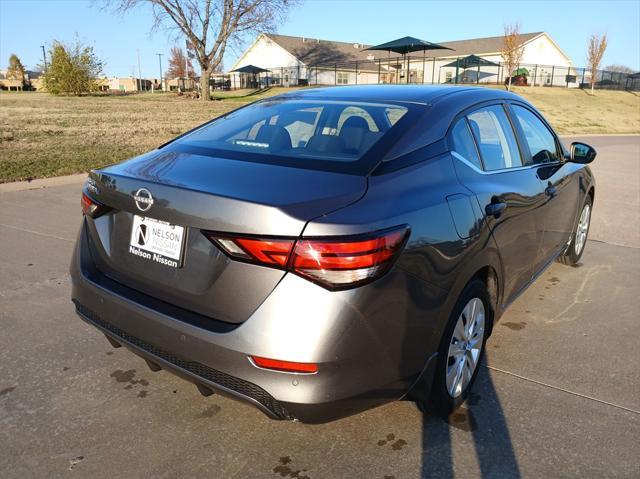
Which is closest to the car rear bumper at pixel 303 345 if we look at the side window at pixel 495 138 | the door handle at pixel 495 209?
the door handle at pixel 495 209

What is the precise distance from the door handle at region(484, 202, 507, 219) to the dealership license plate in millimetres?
1541

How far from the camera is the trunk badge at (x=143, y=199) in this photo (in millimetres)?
2273

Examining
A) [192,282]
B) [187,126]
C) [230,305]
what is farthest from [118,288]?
[187,126]

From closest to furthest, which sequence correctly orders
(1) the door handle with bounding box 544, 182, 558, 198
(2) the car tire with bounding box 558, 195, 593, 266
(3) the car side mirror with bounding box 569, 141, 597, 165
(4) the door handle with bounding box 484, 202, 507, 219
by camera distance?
1. (4) the door handle with bounding box 484, 202, 507, 219
2. (1) the door handle with bounding box 544, 182, 558, 198
3. (3) the car side mirror with bounding box 569, 141, 597, 165
4. (2) the car tire with bounding box 558, 195, 593, 266

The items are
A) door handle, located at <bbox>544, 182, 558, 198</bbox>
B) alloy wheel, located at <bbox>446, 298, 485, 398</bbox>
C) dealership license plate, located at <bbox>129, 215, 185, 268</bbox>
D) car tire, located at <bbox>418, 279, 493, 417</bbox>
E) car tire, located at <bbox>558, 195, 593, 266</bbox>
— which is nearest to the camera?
dealership license plate, located at <bbox>129, 215, 185, 268</bbox>

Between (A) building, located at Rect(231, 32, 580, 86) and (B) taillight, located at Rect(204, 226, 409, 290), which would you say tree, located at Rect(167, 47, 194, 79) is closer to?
(A) building, located at Rect(231, 32, 580, 86)

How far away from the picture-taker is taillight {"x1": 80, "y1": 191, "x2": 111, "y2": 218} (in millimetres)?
2574

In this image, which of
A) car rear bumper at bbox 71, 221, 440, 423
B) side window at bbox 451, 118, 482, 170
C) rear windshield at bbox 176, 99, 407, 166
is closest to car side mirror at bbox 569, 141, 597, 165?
side window at bbox 451, 118, 482, 170

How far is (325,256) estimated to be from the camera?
6.39ft

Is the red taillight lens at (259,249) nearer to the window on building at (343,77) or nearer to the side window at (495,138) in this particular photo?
the side window at (495,138)

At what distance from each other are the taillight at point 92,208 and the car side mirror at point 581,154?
3617mm

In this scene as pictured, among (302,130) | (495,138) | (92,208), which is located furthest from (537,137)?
(92,208)

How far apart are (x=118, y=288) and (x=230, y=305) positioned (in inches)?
27.4

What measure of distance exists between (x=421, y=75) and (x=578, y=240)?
5658 cm
